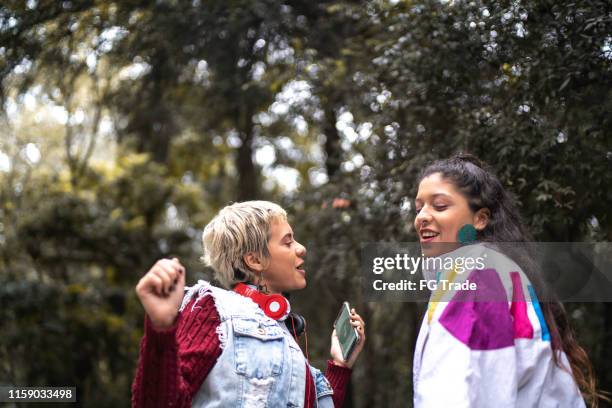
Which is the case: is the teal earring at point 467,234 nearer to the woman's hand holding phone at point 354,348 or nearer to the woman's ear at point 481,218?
the woman's ear at point 481,218

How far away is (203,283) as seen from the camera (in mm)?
2441

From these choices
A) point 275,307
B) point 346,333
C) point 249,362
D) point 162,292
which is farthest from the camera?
point 346,333

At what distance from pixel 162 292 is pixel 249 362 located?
1.86 ft

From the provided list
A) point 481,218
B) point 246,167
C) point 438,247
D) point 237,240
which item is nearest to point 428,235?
point 438,247

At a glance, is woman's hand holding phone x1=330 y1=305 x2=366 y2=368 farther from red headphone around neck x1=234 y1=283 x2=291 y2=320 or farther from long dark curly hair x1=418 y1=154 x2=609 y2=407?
long dark curly hair x1=418 y1=154 x2=609 y2=407

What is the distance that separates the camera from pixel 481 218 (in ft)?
7.62

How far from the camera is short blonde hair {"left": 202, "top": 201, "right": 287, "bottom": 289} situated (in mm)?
2572

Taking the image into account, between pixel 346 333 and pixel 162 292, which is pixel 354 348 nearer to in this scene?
pixel 346 333

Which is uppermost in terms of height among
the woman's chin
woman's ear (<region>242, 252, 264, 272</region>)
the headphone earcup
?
woman's ear (<region>242, 252, 264, 272</region>)

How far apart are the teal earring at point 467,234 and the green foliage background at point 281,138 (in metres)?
1.28

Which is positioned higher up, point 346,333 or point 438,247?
point 438,247

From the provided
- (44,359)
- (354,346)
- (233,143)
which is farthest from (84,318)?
(354,346)

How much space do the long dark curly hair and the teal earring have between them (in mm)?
42

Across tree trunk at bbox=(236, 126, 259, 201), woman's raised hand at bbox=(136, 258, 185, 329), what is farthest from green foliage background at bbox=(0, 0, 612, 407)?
woman's raised hand at bbox=(136, 258, 185, 329)
